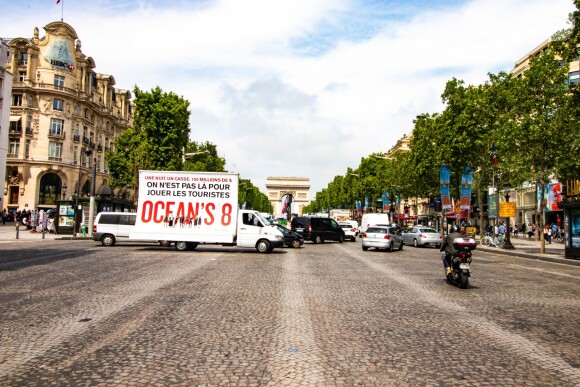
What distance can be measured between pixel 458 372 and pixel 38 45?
6790 centimetres

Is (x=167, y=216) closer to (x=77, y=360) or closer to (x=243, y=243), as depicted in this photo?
(x=243, y=243)

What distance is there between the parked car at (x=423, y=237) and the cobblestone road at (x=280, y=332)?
21539mm

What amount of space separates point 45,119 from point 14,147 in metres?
4.93

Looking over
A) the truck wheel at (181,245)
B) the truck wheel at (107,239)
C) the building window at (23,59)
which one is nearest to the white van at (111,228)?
the truck wheel at (107,239)

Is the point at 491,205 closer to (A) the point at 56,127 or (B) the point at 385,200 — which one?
(B) the point at 385,200

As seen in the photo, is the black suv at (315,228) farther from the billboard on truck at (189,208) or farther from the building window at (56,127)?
the building window at (56,127)

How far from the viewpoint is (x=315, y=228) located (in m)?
36.2

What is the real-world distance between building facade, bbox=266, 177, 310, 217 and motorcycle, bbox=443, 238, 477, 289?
132276 mm

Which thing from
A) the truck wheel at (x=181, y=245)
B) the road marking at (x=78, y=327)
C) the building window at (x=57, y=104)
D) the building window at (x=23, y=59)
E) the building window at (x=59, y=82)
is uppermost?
the building window at (x=23, y=59)

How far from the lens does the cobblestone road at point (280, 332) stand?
16.2 feet

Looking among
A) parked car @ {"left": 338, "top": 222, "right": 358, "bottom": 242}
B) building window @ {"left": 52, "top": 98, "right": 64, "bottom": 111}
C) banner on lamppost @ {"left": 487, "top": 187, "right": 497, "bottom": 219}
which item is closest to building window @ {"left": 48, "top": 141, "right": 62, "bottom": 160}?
building window @ {"left": 52, "top": 98, "right": 64, "bottom": 111}

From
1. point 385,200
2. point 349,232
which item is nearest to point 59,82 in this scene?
point 385,200

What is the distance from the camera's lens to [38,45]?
61.2 m

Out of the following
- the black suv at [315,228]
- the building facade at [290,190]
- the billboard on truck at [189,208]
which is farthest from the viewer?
the building facade at [290,190]
